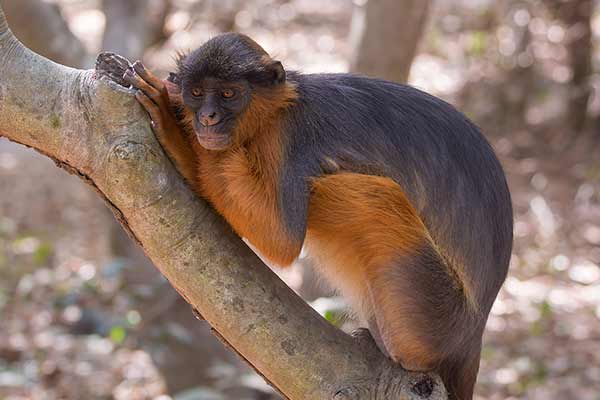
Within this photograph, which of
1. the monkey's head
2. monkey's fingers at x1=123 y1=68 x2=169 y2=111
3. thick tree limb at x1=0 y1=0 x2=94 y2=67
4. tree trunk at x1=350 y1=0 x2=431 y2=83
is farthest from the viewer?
tree trunk at x1=350 y1=0 x2=431 y2=83

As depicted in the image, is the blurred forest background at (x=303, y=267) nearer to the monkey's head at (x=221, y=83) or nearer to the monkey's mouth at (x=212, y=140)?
the monkey's head at (x=221, y=83)

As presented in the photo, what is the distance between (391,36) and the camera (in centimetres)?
799

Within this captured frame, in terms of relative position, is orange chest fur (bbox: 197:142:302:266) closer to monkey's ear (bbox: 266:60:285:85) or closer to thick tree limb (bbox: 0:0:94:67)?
monkey's ear (bbox: 266:60:285:85)

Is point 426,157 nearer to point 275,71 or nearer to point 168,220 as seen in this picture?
point 275,71

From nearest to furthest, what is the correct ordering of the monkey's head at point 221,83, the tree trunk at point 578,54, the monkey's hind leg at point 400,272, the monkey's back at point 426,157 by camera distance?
1. the monkey's head at point 221,83
2. the monkey's hind leg at point 400,272
3. the monkey's back at point 426,157
4. the tree trunk at point 578,54

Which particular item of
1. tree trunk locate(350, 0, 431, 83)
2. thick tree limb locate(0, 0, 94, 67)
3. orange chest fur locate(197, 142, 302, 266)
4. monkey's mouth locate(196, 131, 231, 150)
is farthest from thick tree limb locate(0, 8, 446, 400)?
tree trunk locate(350, 0, 431, 83)

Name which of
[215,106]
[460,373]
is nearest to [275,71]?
[215,106]

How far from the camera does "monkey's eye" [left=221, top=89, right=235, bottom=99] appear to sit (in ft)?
13.0

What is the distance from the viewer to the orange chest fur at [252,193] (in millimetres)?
3676

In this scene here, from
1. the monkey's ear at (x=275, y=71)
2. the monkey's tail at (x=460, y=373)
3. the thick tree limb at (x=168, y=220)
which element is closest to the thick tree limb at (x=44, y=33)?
the monkey's ear at (x=275, y=71)

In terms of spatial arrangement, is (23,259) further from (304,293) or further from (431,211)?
(431,211)

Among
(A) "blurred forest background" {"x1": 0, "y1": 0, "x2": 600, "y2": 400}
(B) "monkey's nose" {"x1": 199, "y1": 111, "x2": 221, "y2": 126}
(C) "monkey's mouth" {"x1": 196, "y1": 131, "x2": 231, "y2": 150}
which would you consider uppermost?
(B) "monkey's nose" {"x1": 199, "y1": 111, "x2": 221, "y2": 126}

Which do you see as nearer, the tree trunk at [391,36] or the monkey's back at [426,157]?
the monkey's back at [426,157]

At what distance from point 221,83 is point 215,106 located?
11cm
